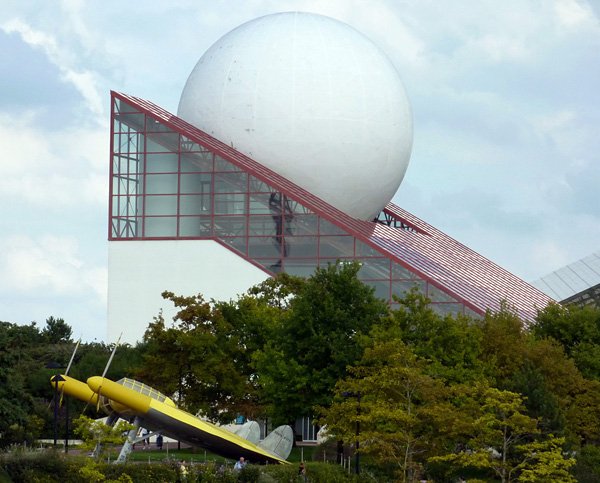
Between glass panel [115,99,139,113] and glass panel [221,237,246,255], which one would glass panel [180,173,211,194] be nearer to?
glass panel [221,237,246,255]

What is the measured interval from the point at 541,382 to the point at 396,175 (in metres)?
35.6

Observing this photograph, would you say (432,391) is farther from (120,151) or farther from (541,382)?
(120,151)

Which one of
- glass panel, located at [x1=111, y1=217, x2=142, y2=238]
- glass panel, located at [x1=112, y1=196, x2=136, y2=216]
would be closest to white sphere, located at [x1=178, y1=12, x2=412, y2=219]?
glass panel, located at [x1=112, y1=196, x2=136, y2=216]

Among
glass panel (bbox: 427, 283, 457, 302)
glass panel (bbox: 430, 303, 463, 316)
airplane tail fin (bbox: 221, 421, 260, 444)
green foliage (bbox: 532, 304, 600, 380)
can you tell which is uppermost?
glass panel (bbox: 427, 283, 457, 302)

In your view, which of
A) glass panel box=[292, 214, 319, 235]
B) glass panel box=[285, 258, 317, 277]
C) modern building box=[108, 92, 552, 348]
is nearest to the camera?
glass panel box=[285, 258, 317, 277]

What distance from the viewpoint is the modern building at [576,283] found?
87.8 m

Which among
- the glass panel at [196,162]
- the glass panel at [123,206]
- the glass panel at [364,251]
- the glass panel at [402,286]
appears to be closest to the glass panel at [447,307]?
the glass panel at [402,286]

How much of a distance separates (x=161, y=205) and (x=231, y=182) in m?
4.22

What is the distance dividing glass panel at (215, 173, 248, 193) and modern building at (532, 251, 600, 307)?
2274 centimetres

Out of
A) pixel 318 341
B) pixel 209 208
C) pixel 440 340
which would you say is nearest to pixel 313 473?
pixel 318 341

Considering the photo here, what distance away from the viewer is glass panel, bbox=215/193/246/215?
7606 cm

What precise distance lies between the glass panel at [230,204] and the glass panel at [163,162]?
3008 millimetres

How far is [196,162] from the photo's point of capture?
76.8 meters

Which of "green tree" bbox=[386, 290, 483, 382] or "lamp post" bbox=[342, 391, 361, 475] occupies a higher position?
"green tree" bbox=[386, 290, 483, 382]
